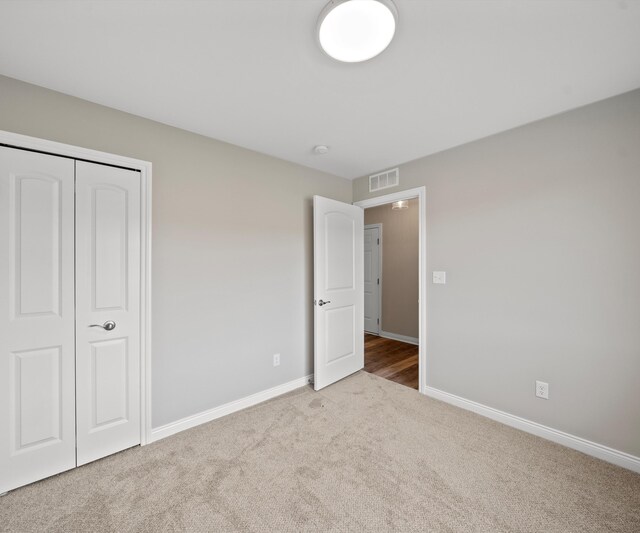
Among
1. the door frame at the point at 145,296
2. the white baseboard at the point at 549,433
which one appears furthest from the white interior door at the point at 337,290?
the door frame at the point at 145,296

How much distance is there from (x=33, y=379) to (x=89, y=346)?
0.31 metres

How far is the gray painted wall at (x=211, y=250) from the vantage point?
1929 millimetres

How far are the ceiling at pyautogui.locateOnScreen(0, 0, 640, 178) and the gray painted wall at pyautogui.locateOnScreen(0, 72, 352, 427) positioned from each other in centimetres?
18

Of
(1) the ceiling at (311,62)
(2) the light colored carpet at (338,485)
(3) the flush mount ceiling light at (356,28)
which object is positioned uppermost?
(1) the ceiling at (311,62)

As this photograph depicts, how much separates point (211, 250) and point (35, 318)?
1.17 meters

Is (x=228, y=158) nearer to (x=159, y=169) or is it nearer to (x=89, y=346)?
(x=159, y=169)

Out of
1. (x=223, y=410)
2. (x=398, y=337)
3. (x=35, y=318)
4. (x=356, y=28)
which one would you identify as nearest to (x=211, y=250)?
(x=35, y=318)

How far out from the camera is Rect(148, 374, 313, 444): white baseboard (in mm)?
2168

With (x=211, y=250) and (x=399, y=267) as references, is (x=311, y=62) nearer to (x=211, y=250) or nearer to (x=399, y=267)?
(x=211, y=250)

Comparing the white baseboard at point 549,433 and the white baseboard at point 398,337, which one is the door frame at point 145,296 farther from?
the white baseboard at point 398,337

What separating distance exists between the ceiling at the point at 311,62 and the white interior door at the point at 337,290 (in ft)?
3.44

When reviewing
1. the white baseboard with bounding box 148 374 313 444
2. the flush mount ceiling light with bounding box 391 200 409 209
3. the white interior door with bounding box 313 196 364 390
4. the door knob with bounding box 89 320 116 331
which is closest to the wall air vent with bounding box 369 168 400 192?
the white interior door with bounding box 313 196 364 390

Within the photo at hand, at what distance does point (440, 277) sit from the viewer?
2.80 m

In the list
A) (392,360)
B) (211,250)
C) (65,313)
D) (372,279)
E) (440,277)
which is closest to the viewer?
(65,313)
